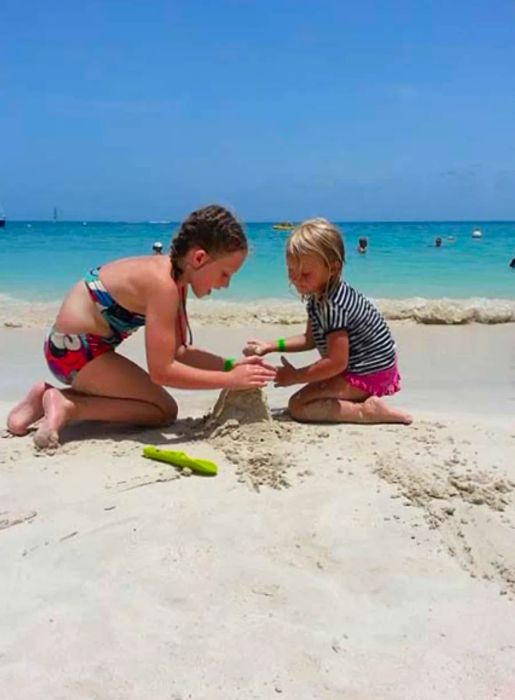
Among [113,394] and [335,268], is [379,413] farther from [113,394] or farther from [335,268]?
[113,394]

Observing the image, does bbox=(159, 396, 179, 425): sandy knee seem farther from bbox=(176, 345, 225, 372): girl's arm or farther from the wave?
the wave

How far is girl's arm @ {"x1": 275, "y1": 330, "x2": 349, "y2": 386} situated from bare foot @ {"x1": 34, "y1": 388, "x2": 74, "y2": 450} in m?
1.07

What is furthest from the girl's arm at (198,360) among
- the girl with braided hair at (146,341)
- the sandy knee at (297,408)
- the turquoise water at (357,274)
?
the turquoise water at (357,274)

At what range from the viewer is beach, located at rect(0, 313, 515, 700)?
5.75 feet

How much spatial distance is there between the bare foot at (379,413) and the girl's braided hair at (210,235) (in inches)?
40.6

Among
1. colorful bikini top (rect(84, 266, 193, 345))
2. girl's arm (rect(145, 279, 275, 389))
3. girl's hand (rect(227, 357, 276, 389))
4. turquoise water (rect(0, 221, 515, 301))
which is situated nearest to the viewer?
girl's arm (rect(145, 279, 275, 389))

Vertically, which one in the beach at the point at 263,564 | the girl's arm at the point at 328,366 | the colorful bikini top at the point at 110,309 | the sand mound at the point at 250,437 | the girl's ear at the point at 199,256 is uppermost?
the girl's ear at the point at 199,256

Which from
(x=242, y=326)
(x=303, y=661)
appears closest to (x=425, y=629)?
(x=303, y=661)

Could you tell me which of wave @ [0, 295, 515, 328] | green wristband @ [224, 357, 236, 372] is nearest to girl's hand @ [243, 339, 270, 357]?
green wristband @ [224, 357, 236, 372]

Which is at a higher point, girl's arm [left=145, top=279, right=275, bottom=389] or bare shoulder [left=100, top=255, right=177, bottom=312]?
bare shoulder [left=100, top=255, right=177, bottom=312]

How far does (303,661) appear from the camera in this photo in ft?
5.87

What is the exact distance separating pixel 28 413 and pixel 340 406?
61.0 inches

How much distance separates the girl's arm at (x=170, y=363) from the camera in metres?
3.19

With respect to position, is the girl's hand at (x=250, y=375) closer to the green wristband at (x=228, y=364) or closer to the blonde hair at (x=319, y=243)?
the green wristband at (x=228, y=364)
